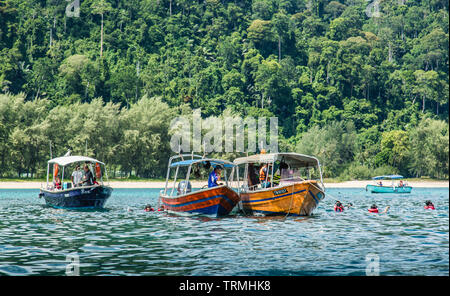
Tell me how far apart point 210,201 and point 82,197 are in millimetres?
12521

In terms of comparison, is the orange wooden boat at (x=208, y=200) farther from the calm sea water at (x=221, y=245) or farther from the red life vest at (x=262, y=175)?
the red life vest at (x=262, y=175)

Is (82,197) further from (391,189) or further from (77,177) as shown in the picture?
(391,189)

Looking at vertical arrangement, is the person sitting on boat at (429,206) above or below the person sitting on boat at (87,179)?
below

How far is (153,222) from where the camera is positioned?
104 ft

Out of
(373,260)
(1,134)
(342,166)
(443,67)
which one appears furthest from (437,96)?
(373,260)

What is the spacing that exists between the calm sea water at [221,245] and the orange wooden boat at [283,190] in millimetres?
1094

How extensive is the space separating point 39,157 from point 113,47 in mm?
91530

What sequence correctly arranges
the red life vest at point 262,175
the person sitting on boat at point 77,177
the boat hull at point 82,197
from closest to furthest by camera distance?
the red life vest at point 262,175 → the boat hull at point 82,197 → the person sitting on boat at point 77,177

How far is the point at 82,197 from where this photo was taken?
1581 inches

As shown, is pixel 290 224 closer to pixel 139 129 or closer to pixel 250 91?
pixel 139 129

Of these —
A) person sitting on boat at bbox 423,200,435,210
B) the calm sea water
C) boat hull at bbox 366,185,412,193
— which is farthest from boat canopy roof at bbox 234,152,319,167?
boat hull at bbox 366,185,412,193

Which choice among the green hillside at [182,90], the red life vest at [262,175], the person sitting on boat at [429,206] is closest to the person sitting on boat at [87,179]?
the red life vest at [262,175]

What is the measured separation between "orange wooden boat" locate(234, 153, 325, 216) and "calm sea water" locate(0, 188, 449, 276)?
43.1 inches

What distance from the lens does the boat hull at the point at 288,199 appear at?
32125 millimetres
